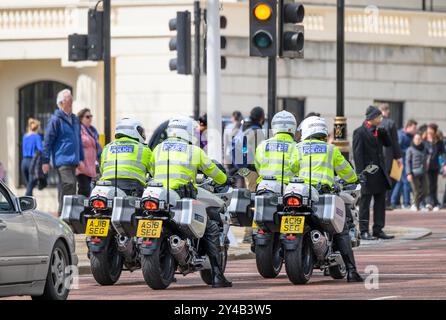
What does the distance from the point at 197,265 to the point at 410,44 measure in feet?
85.3

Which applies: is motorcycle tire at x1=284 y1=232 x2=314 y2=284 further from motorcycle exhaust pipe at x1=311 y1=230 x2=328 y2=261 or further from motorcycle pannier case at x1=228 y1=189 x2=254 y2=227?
motorcycle pannier case at x1=228 y1=189 x2=254 y2=227

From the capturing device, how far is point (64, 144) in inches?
1031

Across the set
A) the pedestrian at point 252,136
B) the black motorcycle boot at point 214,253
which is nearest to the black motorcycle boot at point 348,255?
the black motorcycle boot at point 214,253

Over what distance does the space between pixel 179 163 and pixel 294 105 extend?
23238mm

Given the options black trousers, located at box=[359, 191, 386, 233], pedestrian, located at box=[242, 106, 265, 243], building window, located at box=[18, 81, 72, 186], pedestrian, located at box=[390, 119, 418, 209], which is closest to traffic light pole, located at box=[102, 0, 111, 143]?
pedestrian, located at box=[242, 106, 265, 243]

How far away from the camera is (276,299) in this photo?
16438mm

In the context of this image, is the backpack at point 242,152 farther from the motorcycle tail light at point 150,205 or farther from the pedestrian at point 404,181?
the pedestrian at point 404,181

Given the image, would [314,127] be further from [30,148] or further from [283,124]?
[30,148]

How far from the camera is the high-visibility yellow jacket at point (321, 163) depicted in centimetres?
1902

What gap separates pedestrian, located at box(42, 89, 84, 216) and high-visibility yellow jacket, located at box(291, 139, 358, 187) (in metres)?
7.44

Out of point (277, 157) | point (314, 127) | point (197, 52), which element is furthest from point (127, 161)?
point (197, 52)

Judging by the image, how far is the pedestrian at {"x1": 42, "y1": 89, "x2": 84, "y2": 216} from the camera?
85.7ft

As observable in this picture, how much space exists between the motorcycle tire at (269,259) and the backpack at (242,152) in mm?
5166
